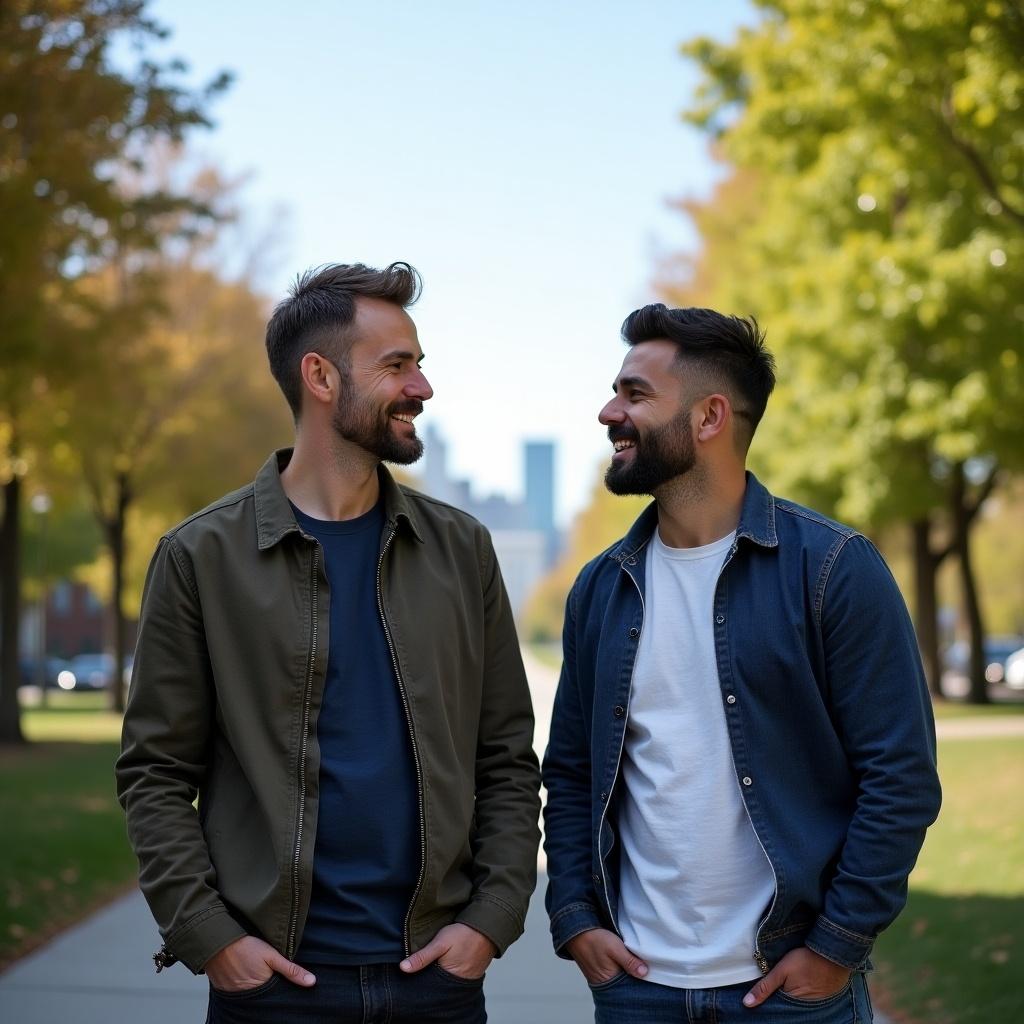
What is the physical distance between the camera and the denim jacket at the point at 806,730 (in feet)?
9.93

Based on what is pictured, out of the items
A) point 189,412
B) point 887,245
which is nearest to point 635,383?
point 887,245

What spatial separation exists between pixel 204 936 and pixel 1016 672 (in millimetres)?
37345

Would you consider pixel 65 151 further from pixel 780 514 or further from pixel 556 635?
pixel 556 635

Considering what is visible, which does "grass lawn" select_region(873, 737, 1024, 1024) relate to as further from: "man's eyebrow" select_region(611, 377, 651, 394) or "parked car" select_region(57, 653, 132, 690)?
"parked car" select_region(57, 653, 132, 690)

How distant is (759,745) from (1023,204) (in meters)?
14.3

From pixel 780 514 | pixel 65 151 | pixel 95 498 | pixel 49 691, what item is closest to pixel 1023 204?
pixel 65 151

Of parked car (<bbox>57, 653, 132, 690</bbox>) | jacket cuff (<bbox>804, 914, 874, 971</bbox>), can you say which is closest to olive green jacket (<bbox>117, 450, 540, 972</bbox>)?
jacket cuff (<bbox>804, 914, 874, 971</bbox>)

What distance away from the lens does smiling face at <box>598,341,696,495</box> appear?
3354 millimetres

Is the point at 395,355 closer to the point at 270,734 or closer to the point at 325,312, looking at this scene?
the point at 325,312

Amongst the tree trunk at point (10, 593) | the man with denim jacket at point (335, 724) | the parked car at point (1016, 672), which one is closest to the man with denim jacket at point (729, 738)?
the man with denim jacket at point (335, 724)

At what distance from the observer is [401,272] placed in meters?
3.49

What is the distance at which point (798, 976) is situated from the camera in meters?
3.05

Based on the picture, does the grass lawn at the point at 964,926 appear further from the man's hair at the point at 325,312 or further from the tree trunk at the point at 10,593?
the tree trunk at the point at 10,593

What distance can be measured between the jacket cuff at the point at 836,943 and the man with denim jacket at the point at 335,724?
2.21 feet
